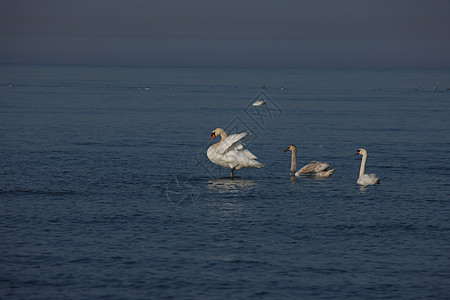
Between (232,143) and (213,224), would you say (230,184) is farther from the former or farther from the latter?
(213,224)

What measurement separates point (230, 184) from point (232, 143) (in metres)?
2.12

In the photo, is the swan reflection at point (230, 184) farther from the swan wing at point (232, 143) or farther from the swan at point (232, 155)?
the swan wing at point (232, 143)

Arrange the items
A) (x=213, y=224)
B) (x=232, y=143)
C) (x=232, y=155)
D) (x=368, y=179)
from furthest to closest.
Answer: (x=232, y=155)
(x=232, y=143)
(x=368, y=179)
(x=213, y=224)

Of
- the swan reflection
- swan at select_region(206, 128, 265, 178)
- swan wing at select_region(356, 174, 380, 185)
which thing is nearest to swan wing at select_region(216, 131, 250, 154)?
swan at select_region(206, 128, 265, 178)

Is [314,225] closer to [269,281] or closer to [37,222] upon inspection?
[269,281]

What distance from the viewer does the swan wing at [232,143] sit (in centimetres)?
3028

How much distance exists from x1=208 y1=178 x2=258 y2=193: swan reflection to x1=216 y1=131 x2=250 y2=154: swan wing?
152cm

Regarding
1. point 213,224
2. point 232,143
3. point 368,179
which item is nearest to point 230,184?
point 232,143

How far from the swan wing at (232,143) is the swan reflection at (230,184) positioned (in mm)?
1519

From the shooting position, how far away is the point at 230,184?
29.8 meters

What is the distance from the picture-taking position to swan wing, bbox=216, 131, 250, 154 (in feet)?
99.3

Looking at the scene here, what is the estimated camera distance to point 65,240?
63.7 feet

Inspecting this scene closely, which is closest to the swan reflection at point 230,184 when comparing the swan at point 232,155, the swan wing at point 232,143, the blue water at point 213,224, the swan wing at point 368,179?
the blue water at point 213,224

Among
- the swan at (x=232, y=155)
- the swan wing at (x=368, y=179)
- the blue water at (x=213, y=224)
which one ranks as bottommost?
the blue water at (x=213, y=224)
